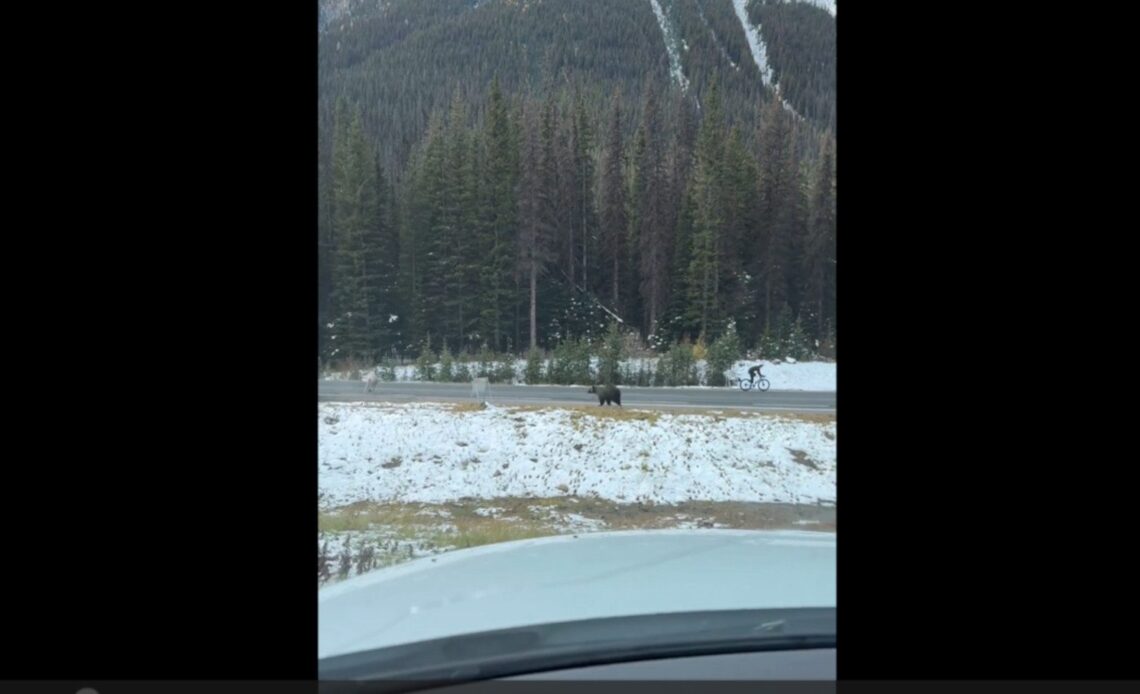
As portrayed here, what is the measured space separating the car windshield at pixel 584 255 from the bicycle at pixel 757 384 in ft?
0.05

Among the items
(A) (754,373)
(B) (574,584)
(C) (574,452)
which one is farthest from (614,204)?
(B) (574,584)

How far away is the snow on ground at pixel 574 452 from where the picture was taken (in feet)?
18.9

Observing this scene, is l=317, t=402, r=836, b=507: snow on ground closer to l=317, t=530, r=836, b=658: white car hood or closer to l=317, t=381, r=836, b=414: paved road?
l=317, t=381, r=836, b=414: paved road

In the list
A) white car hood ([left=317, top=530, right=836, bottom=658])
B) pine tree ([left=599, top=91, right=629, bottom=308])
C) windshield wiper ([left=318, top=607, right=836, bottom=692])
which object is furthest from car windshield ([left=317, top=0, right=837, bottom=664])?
windshield wiper ([left=318, top=607, right=836, bottom=692])

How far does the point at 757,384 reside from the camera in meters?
6.16

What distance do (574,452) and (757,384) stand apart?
1285 millimetres

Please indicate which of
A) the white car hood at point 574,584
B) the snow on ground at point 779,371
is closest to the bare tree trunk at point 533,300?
the snow on ground at point 779,371

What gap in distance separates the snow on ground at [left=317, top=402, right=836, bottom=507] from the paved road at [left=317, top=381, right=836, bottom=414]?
2.9 inches
